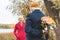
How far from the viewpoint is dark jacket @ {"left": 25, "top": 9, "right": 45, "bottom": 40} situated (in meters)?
6.46

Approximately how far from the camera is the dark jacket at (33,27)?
6.46 m

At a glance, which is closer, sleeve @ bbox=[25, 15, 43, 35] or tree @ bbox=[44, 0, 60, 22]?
sleeve @ bbox=[25, 15, 43, 35]

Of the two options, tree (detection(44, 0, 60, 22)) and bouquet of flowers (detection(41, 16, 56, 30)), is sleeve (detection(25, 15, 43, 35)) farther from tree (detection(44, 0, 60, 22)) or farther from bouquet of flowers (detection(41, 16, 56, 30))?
tree (detection(44, 0, 60, 22))

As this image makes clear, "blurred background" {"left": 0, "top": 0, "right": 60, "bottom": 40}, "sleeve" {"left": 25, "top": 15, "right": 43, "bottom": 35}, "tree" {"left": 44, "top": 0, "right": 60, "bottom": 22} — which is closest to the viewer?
"sleeve" {"left": 25, "top": 15, "right": 43, "bottom": 35}

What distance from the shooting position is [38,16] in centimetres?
657

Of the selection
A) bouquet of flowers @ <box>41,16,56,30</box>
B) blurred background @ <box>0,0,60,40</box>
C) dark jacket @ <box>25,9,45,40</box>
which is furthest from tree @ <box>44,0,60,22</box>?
dark jacket @ <box>25,9,45,40</box>

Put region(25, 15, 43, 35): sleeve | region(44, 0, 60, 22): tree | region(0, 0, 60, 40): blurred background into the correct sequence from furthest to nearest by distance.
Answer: region(0, 0, 60, 40): blurred background < region(44, 0, 60, 22): tree < region(25, 15, 43, 35): sleeve

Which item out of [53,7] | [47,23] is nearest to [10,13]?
[53,7]

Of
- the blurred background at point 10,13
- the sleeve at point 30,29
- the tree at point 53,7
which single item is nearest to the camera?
the sleeve at point 30,29

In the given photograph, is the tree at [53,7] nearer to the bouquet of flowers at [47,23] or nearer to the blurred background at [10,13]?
the blurred background at [10,13]

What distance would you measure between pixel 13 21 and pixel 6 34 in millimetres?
814

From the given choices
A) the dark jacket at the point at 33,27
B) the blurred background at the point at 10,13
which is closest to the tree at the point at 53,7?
the blurred background at the point at 10,13

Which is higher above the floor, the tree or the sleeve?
the sleeve

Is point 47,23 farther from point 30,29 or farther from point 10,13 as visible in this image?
point 10,13
